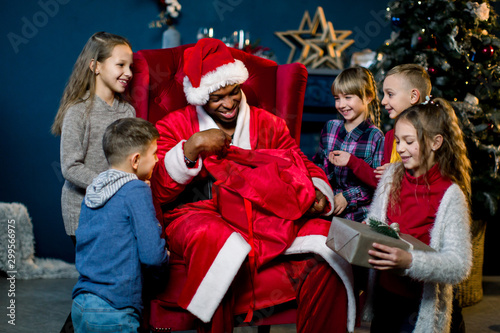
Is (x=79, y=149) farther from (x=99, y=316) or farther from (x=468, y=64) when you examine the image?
(x=468, y=64)

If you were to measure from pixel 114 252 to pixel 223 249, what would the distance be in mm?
389

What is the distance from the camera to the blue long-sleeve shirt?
1723 mm

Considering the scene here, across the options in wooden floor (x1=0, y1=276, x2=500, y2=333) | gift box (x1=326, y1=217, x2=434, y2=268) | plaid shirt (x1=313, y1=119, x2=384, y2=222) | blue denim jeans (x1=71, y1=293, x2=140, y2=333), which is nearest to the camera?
gift box (x1=326, y1=217, x2=434, y2=268)

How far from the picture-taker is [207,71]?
219 cm

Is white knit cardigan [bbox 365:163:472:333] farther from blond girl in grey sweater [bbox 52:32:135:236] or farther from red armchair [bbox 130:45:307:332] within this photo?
blond girl in grey sweater [bbox 52:32:135:236]

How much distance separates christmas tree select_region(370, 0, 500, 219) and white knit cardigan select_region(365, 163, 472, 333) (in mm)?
1708

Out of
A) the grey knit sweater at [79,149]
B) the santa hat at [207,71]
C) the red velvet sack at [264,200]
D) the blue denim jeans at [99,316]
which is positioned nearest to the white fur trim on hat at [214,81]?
the santa hat at [207,71]

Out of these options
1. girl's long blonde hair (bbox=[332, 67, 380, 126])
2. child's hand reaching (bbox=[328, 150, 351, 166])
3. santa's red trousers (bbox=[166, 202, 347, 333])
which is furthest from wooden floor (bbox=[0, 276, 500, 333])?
girl's long blonde hair (bbox=[332, 67, 380, 126])

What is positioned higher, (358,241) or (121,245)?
(358,241)

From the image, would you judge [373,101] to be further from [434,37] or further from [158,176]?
[158,176]

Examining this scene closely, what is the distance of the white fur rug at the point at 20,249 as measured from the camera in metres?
Answer: 3.62

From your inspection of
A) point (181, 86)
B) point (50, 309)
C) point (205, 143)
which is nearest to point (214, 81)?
point (205, 143)

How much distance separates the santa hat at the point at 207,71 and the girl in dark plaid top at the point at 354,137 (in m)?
0.62

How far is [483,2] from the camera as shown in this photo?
3486 mm
